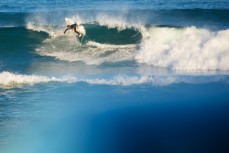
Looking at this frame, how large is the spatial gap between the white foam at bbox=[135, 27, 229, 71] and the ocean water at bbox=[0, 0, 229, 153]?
0.04 m

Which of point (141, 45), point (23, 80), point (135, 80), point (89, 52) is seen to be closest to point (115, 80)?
point (135, 80)

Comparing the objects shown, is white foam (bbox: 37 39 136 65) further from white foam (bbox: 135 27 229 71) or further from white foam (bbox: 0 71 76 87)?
white foam (bbox: 0 71 76 87)

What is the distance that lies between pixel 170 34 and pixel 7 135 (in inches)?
509

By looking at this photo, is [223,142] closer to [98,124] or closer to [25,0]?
[98,124]

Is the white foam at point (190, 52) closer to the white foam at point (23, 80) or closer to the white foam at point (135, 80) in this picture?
the white foam at point (135, 80)

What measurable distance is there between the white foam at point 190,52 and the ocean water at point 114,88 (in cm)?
4

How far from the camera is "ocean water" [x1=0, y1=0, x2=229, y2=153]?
959 cm

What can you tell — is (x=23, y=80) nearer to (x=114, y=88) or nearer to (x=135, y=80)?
(x=114, y=88)

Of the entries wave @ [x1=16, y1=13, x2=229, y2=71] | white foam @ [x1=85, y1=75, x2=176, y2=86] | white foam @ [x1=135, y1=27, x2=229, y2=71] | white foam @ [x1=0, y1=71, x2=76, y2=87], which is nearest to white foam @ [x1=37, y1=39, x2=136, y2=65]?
wave @ [x1=16, y1=13, x2=229, y2=71]

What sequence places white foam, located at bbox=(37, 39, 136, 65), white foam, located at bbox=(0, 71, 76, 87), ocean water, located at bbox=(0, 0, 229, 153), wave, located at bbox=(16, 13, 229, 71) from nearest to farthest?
ocean water, located at bbox=(0, 0, 229, 153)
white foam, located at bbox=(0, 71, 76, 87)
wave, located at bbox=(16, 13, 229, 71)
white foam, located at bbox=(37, 39, 136, 65)

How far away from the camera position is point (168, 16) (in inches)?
1075

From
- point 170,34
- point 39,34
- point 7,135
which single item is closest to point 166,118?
point 7,135

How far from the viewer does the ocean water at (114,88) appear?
31.5 ft

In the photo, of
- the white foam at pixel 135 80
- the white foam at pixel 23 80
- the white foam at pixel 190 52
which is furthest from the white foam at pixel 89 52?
the white foam at pixel 135 80
